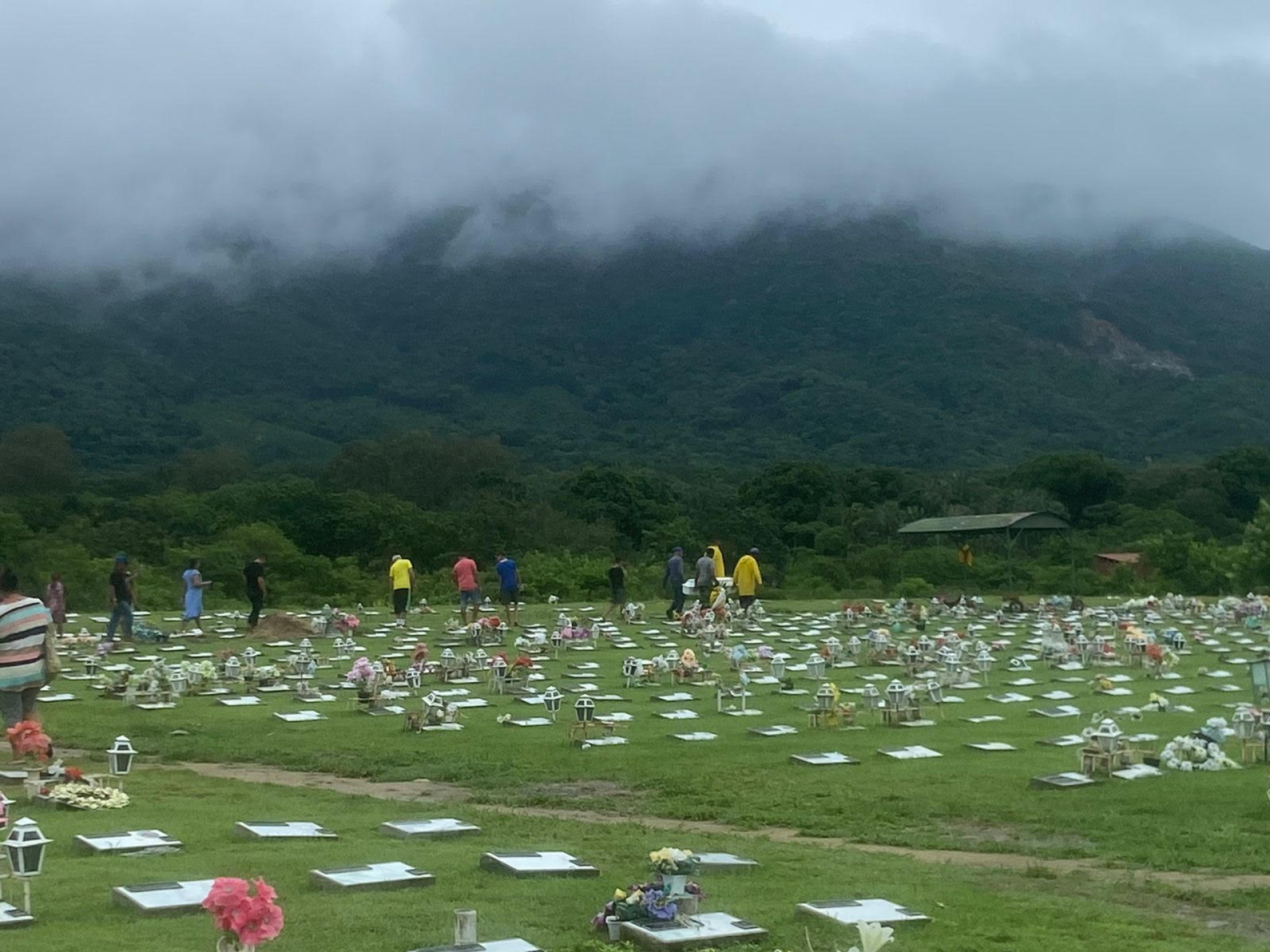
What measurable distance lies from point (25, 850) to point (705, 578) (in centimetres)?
2697

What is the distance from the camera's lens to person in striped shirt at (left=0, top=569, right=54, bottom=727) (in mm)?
12711

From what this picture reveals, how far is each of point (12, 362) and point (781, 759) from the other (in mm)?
135652

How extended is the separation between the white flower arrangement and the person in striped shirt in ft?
5.99

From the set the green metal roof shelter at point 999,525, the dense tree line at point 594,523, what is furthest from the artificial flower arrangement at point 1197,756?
the dense tree line at point 594,523

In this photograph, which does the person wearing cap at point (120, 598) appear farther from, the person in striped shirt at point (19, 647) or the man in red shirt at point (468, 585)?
the person in striped shirt at point (19, 647)

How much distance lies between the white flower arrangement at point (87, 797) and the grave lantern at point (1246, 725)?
31.3ft

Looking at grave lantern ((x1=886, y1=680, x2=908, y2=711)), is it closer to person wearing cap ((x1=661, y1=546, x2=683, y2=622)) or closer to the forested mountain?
person wearing cap ((x1=661, y1=546, x2=683, y2=622))

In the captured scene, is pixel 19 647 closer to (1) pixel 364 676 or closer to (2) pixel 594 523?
(1) pixel 364 676

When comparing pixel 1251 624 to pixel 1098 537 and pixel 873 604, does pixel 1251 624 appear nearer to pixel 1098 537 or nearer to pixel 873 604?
pixel 873 604

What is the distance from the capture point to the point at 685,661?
20.9m

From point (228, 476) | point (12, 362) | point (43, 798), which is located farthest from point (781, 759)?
point (12, 362)

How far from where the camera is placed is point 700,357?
16312cm

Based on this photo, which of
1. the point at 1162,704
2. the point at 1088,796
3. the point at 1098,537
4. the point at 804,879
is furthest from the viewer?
the point at 1098,537

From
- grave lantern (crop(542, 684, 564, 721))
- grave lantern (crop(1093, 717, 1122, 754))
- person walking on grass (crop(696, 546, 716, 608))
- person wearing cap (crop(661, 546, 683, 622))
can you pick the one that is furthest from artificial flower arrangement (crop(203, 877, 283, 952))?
person walking on grass (crop(696, 546, 716, 608))
